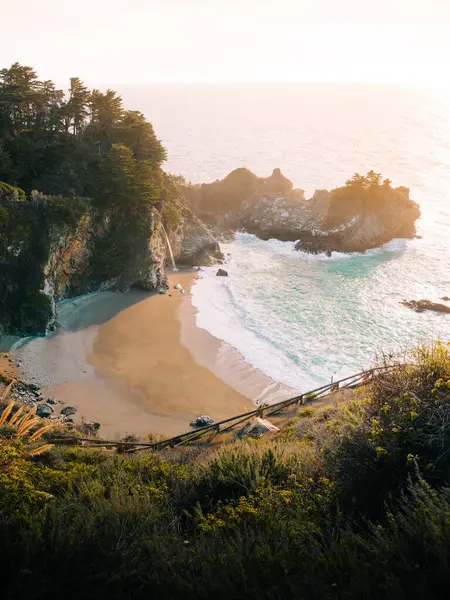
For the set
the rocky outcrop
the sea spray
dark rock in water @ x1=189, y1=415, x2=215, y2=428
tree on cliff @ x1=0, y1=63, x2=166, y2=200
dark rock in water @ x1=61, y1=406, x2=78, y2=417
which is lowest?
dark rock in water @ x1=61, y1=406, x2=78, y2=417

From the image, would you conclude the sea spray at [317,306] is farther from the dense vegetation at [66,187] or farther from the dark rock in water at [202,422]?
the dense vegetation at [66,187]

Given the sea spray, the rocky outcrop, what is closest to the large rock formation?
the sea spray

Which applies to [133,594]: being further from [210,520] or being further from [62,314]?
[62,314]

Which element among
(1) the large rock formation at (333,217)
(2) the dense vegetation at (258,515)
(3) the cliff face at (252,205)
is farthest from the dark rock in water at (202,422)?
(3) the cliff face at (252,205)

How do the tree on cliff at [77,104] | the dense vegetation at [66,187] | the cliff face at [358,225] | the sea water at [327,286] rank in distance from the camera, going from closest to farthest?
the dense vegetation at [66,187] < the sea water at [327,286] < the tree on cliff at [77,104] < the cliff face at [358,225]

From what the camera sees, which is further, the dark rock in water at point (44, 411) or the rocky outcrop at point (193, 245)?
the rocky outcrop at point (193, 245)

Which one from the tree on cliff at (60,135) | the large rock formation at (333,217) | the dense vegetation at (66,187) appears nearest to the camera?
the dense vegetation at (66,187)

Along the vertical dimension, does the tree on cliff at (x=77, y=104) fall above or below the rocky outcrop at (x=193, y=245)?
above

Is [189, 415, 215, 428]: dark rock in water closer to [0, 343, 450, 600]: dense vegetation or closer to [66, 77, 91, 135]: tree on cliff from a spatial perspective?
[0, 343, 450, 600]: dense vegetation
